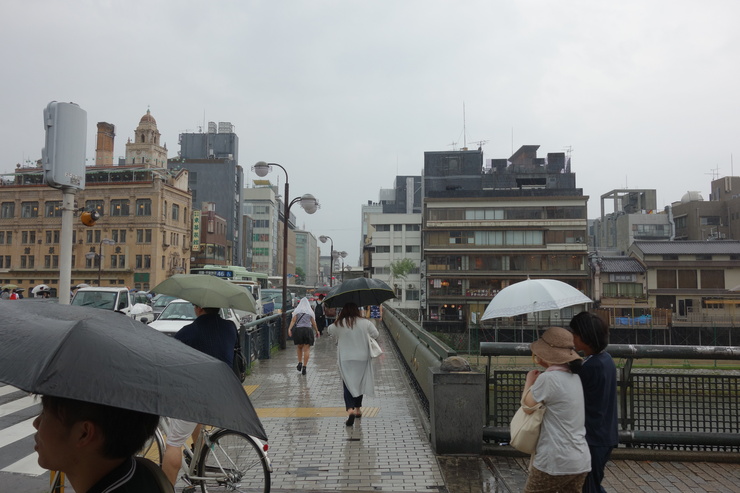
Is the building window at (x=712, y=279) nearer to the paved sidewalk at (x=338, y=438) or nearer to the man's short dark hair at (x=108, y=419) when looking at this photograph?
the paved sidewalk at (x=338, y=438)

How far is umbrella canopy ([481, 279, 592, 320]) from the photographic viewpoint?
464 centimetres

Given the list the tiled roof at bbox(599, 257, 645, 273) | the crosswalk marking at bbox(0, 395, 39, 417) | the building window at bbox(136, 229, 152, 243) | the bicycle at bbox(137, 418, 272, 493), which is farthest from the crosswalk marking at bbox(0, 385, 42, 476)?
the tiled roof at bbox(599, 257, 645, 273)

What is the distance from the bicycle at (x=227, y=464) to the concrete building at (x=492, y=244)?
5871 centimetres

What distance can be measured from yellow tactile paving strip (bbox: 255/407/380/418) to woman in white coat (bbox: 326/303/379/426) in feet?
2.92

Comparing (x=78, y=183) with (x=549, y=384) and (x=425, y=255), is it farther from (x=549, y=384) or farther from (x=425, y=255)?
(x=425, y=255)

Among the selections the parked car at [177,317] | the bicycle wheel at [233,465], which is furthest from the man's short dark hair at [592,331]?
the parked car at [177,317]

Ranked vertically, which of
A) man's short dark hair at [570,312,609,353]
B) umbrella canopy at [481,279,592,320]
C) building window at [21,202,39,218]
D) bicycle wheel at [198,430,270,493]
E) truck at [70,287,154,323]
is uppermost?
building window at [21,202,39,218]

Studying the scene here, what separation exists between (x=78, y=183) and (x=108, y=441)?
7.73m

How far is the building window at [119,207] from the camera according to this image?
63.8 metres

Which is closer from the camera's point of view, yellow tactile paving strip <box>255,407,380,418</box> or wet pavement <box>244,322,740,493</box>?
wet pavement <box>244,322,740,493</box>

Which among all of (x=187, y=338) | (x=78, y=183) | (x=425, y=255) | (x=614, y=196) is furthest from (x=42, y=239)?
(x=614, y=196)

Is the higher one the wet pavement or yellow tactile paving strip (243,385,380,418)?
the wet pavement

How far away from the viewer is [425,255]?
218 ft

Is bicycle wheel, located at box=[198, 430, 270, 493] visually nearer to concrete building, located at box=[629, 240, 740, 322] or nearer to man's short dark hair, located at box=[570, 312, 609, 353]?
man's short dark hair, located at box=[570, 312, 609, 353]
